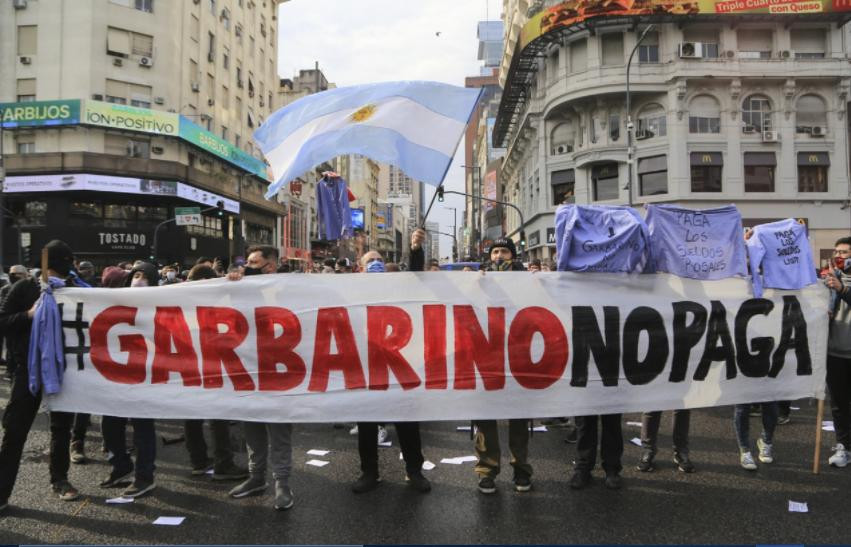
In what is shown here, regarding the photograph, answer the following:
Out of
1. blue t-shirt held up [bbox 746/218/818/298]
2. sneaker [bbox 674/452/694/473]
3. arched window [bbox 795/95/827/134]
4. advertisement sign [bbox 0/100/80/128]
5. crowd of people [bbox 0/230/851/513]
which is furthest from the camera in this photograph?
arched window [bbox 795/95/827/134]

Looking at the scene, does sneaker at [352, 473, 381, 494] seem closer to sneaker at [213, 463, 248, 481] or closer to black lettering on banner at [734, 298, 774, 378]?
sneaker at [213, 463, 248, 481]

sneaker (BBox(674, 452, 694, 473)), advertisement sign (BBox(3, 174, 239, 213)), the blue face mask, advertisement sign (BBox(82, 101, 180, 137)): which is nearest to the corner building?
advertisement sign (BBox(82, 101, 180, 137))

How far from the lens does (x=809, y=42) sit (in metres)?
33.2

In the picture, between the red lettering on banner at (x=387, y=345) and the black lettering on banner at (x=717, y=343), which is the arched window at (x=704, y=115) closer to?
the black lettering on banner at (x=717, y=343)

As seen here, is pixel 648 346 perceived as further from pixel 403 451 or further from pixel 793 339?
pixel 403 451

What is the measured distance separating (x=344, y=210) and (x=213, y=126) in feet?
121

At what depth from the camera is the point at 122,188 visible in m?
33.0

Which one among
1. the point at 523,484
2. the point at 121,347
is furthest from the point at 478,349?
the point at 121,347

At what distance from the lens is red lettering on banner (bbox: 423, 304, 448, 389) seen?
185 inches

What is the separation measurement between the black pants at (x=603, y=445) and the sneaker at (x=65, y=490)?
13.6 feet

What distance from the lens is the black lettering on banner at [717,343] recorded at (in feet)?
16.3

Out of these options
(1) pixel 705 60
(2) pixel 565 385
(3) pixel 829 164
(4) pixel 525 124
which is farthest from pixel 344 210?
(4) pixel 525 124

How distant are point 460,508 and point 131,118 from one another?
3573 centimetres

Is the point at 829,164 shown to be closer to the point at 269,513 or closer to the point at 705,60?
the point at 705,60
